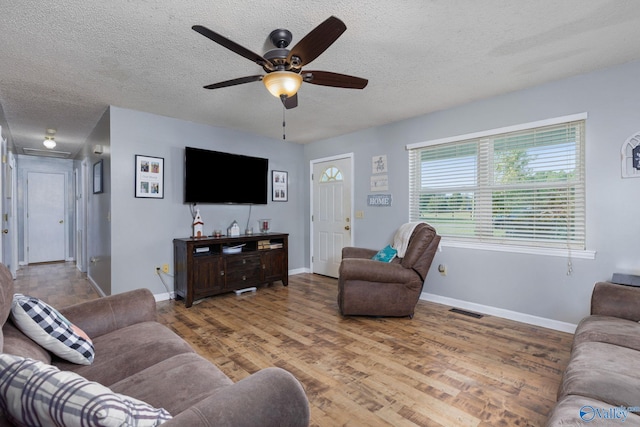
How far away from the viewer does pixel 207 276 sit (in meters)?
3.80

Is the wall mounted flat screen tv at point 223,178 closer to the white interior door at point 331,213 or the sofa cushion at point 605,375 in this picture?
the white interior door at point 331,213

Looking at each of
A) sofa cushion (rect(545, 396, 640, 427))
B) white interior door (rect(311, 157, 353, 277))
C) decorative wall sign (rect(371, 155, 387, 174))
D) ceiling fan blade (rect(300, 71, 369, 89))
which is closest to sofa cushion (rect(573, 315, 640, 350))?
sofa cushion (rect(545, 396, 640, 427))

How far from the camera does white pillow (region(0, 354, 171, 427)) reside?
0.67 metres

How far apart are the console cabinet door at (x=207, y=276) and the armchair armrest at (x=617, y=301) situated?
12.0ft

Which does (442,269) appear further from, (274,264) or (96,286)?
(96,286)

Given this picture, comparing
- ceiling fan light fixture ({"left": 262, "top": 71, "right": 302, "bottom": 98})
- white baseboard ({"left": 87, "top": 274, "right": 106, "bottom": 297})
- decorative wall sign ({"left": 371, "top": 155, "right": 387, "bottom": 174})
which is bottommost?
white baseboard ({"left": 87, "top": 274, "right": 106, "bottom": 297})

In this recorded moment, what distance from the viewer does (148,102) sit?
340 centimetres

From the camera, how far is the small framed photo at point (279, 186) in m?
5.14

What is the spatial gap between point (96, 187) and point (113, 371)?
3.96 m

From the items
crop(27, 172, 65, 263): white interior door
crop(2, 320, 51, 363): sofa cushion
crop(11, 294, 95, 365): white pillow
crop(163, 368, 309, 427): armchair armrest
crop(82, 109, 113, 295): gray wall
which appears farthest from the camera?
crop(27, 172, 65, 263): white interior door

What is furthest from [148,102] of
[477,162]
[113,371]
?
[477,162]

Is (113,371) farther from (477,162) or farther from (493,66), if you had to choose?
(477,162)

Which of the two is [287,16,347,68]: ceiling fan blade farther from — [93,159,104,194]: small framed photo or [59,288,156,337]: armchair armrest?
[93,159,104,194]: small framed photo

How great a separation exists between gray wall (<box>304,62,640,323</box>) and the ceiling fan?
188 cm
